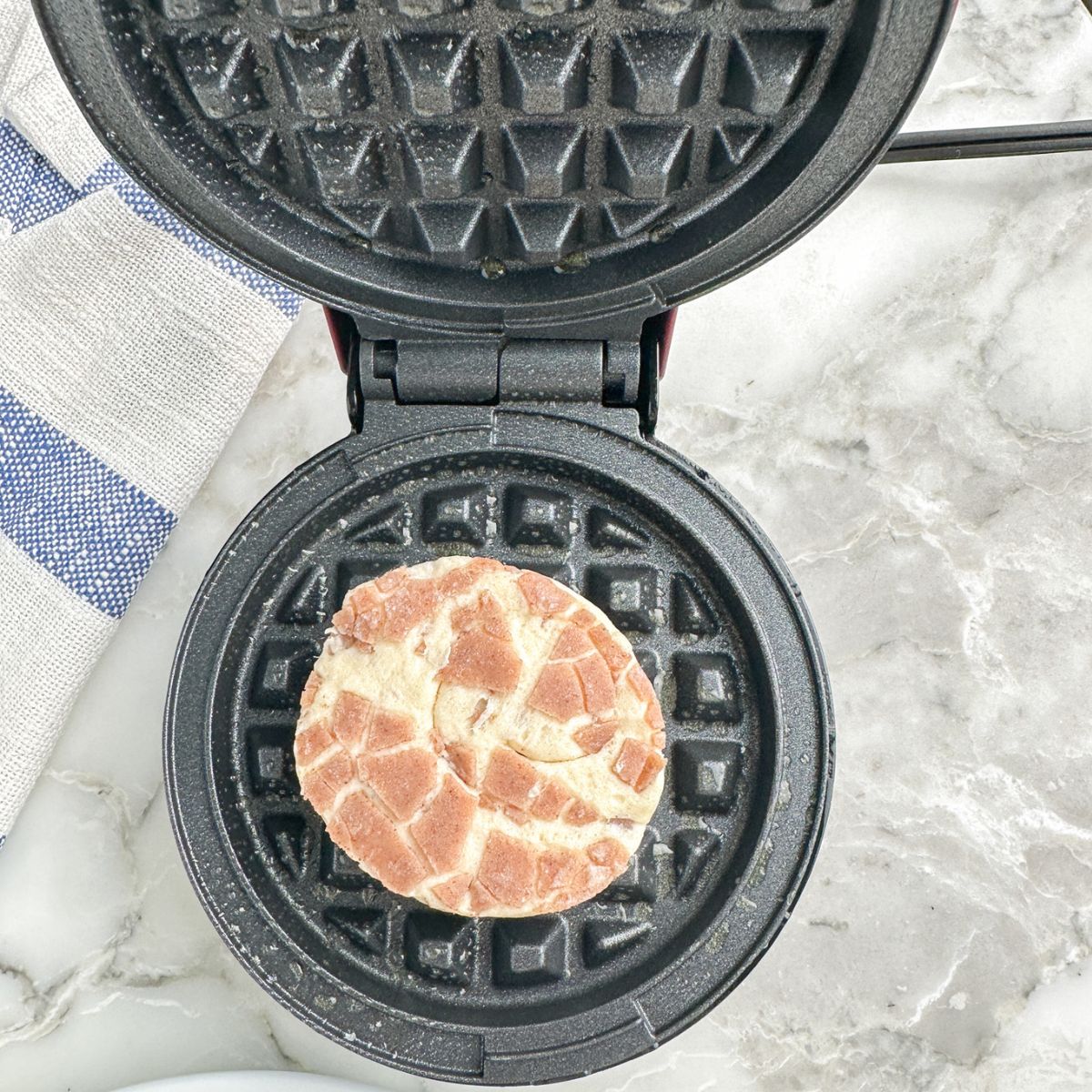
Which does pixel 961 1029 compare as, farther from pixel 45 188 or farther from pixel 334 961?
pixel 45 188

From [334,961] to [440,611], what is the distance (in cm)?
50

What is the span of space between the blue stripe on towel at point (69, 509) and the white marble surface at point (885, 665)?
0.44 feet

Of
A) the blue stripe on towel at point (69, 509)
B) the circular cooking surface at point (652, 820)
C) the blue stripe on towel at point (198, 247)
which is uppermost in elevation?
the blue stripe on towel at point (198, 247)

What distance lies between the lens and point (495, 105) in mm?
1162

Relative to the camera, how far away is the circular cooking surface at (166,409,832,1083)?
1.34 m

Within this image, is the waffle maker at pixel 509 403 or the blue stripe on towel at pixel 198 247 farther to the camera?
the blue stripe on towel at pixel 198 247

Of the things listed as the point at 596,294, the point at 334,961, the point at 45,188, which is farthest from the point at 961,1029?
the point at 45,188

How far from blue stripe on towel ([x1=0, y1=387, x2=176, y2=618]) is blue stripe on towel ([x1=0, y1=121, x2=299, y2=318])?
1.10ft

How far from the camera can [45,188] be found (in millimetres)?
1810

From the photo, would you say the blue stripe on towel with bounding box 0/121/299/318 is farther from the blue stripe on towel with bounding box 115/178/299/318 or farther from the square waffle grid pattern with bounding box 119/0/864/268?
the square waffle grid pattern with bounding box 119/0/864/268

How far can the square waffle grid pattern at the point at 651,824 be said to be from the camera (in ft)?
4.62

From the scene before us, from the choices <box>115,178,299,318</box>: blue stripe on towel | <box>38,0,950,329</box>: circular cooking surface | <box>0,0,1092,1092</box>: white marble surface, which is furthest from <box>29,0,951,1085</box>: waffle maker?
<box>0,0,1092,1092</box>: white marble surface

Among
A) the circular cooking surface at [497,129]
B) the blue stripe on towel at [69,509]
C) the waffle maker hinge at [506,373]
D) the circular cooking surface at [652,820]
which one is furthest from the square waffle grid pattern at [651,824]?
the blue stripe on towel at [69,509]

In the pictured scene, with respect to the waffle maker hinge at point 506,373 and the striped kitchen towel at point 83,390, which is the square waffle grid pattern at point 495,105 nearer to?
the waffle maker hinge at point 506,373
